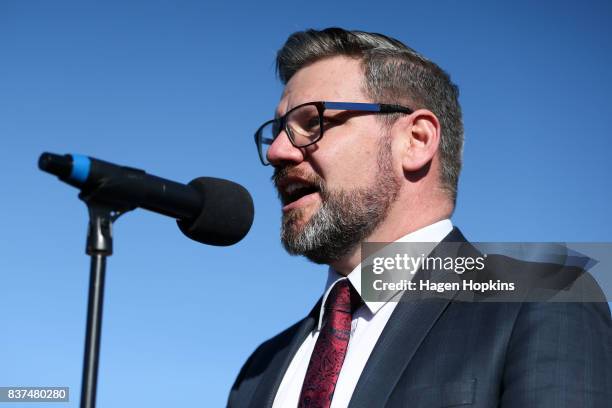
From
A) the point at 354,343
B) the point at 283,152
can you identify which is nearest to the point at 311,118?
the point at 283,152

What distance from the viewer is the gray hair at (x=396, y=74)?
4121mm

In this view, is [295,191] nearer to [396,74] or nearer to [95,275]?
[396,74]

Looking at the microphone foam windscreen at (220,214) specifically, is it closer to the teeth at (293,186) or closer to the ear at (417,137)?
the teeth at (293,186)

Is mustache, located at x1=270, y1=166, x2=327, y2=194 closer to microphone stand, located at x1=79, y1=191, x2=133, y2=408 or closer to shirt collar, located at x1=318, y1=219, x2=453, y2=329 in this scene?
shirt collar, located at x1=318, y1=219, x2=453, y2=329

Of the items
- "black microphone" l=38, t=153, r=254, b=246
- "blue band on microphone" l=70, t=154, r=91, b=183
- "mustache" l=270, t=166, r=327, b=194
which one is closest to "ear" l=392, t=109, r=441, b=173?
"mustache" l=270, t=166, r=327, b=194

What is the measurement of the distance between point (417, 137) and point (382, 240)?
0.62m

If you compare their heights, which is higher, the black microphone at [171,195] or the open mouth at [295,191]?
the open mouth at [295,191]

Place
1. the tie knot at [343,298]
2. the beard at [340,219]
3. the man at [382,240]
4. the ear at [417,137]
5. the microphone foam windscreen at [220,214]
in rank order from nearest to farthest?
the microphone foam windscreen at [220,214] → the man at [382,240] → the tie knot at [343,298] → the beard at [340,219] → the ear at [417,137]

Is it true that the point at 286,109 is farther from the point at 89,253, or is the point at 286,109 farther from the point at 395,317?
the point at 89,253

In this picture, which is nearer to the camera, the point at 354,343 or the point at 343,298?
the point at 354,343

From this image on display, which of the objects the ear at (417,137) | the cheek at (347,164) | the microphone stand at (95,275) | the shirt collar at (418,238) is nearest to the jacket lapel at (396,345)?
the shirt collar at (418,238)

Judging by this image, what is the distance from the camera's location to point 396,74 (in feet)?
13.8

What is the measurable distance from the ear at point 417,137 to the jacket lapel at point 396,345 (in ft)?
2.37

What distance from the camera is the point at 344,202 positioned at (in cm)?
375
